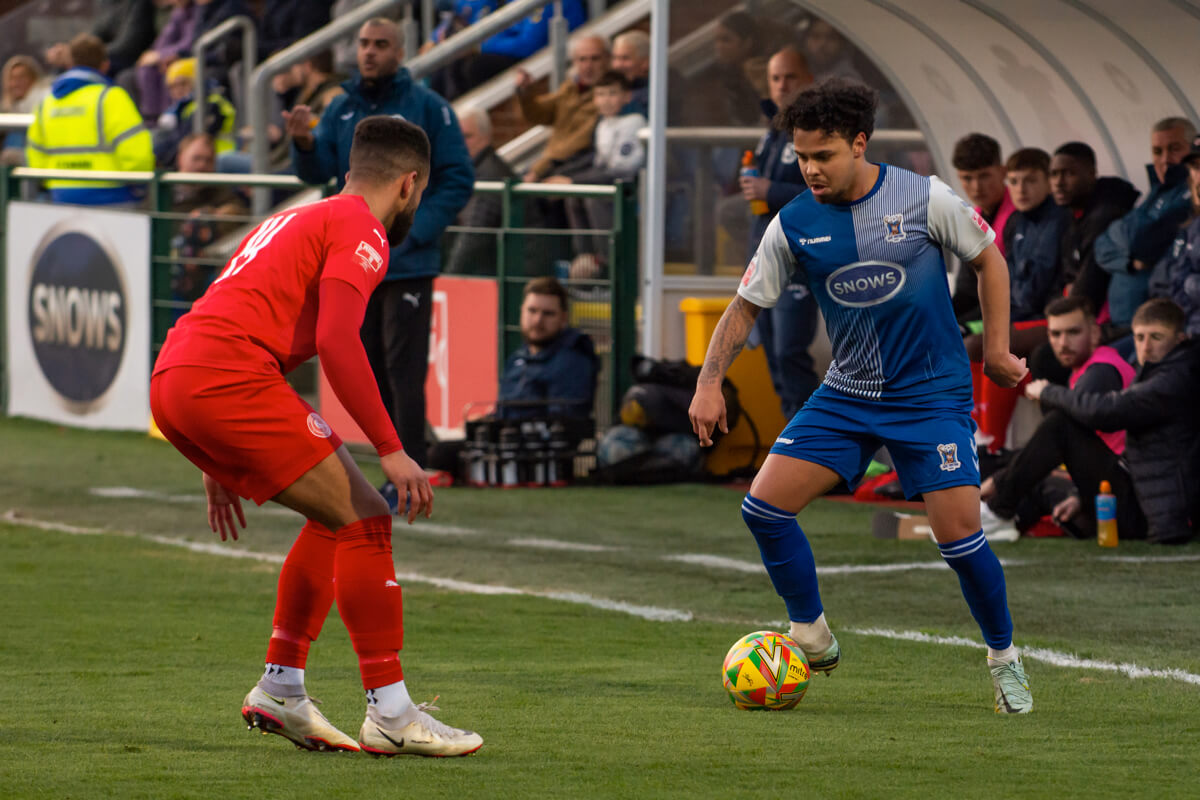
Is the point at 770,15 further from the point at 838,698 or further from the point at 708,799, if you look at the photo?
the point at 708,799

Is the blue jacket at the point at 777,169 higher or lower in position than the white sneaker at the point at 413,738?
higher

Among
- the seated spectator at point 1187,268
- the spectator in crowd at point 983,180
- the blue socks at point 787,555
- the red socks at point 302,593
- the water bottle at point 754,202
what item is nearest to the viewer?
the red socks at point 302,593

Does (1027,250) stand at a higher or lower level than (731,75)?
lower

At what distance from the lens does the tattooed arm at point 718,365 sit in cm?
586

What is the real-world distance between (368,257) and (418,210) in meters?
5.41

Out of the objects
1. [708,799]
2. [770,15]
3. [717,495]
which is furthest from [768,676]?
[770,15]

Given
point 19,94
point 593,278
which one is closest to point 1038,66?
point 593,278

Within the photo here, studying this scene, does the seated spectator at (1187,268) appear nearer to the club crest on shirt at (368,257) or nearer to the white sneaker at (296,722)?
the club crest on shirt at (368,257)

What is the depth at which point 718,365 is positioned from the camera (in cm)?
600

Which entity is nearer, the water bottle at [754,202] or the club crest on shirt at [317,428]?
the club crest on shirt at [317,428]

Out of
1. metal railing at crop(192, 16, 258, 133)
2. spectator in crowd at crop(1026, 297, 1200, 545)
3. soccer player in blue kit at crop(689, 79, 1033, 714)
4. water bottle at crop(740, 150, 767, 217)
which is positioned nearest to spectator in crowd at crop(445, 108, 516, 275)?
water bottle at crop(740, 150, 767, 217)

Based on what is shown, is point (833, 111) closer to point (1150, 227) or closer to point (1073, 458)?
point (1073, 458)

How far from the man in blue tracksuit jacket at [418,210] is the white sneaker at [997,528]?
2.96 meters

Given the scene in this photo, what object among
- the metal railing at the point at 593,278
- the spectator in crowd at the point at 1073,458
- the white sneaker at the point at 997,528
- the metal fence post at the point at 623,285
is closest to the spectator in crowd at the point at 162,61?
the metal railing at the point at 593,278
